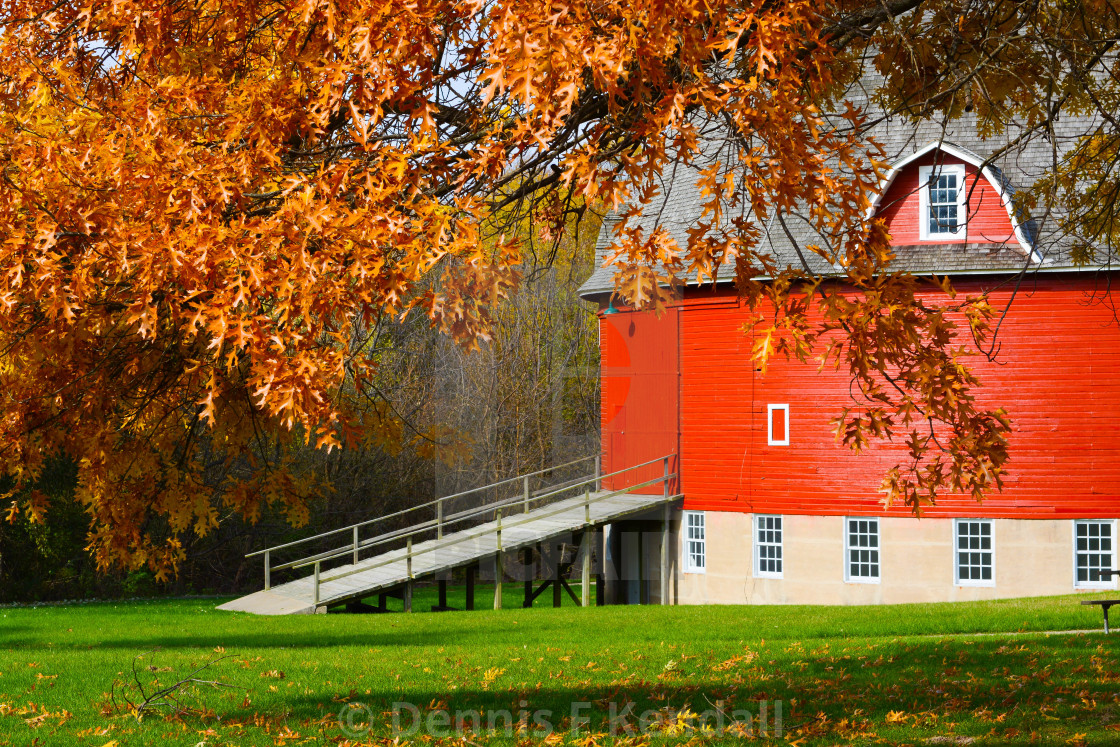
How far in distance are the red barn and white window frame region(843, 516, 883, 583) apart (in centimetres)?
5

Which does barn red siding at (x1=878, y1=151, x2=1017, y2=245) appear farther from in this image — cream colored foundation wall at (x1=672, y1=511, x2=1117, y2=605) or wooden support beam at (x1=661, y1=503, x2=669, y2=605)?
wooden support beam at (x1=661, y1=503, x2=669, y2=605)

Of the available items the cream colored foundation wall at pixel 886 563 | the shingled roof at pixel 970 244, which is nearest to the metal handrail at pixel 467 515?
the cream colored foundation wall at pixel 886 563

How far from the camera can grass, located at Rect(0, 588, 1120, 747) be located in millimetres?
8148

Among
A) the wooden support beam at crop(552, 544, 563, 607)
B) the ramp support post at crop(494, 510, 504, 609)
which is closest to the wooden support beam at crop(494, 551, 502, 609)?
the ramp support post at crop(494, 510, 504, 609)

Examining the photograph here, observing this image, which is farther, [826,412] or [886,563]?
[826,412]

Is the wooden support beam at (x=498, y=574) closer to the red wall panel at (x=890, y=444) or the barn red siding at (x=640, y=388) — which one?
the barn red siding at (x=640, y=388)

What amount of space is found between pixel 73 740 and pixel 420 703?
2745 millimetres

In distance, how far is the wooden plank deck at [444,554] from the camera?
67.3ft

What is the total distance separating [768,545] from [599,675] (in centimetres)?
1193

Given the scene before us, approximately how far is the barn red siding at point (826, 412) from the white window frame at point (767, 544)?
0.83 feet

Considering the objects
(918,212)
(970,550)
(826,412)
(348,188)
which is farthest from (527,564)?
(348,188)

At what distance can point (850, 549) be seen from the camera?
2138 cm

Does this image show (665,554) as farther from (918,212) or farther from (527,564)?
(918,212)

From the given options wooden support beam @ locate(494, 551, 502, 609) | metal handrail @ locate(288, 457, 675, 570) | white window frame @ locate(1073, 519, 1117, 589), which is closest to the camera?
white window frame @ locate(1073, 519, 1117, 589)
